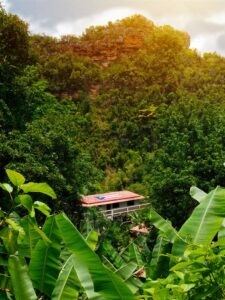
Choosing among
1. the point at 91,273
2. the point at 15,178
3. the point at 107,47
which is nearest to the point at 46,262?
the point at 91,273

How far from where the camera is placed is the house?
2312 centimetres

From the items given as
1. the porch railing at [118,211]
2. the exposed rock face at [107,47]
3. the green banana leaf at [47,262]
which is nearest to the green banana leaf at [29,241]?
the green banana leaf at [47,262]

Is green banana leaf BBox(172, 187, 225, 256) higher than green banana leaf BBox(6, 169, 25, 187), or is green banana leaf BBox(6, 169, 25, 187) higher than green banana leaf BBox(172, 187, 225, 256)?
green banana leaf BBox(6, 169, 25, 187)

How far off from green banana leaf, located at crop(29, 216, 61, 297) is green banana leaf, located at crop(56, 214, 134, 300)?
24 cm

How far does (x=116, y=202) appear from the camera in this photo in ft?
79.8

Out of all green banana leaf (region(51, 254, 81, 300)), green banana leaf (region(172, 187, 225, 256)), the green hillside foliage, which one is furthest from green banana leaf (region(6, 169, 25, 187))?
the green hillside foliage

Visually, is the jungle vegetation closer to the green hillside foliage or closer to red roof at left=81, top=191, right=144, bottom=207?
the green hillside foliage

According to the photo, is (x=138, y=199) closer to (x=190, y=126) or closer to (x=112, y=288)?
(x=190, y=126)

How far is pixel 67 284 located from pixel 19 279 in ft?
0.75

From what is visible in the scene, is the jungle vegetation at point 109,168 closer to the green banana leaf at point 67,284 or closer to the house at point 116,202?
the green banana leaf at point 67,284

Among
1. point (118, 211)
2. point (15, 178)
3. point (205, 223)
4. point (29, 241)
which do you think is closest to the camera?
point (15, 178)

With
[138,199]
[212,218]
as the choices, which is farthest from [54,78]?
[212,218]

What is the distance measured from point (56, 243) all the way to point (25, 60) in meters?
13.1

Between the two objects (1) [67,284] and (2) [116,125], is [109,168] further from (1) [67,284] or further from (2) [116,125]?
(1) [67,284]
